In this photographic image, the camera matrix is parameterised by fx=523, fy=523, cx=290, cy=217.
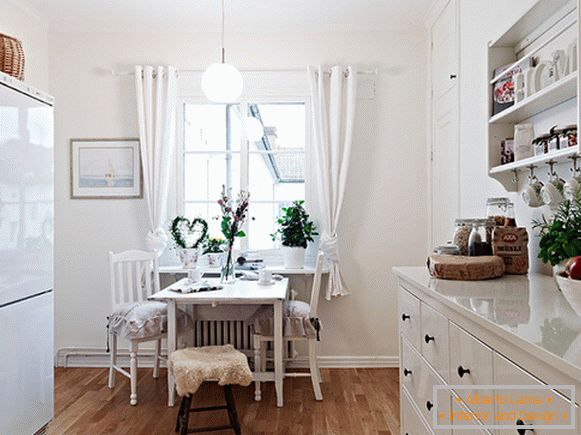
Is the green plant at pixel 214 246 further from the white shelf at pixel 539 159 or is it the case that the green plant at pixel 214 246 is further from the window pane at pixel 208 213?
the white shelf at pixel 539 159

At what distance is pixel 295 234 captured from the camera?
163 inches

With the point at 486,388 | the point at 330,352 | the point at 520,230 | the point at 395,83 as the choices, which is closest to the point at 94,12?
the point at 395,83

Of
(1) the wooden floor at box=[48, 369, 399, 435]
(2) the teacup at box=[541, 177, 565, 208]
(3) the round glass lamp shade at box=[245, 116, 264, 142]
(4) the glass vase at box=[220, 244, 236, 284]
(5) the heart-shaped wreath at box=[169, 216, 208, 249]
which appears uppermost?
(3) the round glass lamp shade at box=[245, 116, 264, 142]

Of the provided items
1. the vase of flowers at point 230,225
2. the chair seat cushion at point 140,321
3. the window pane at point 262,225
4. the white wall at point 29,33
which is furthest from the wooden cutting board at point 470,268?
the white wall at point 29,33

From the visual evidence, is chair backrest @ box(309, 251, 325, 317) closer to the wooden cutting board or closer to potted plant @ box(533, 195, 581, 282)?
the wooden cutting board

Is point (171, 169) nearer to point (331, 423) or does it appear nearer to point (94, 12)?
point (94, 12)

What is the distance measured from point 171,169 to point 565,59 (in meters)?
3.27

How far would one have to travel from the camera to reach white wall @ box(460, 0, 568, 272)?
108 inches

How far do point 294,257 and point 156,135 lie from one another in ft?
4.86

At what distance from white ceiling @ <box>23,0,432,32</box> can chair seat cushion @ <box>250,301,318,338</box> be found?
88.4 inches

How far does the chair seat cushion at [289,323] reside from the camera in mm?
3479

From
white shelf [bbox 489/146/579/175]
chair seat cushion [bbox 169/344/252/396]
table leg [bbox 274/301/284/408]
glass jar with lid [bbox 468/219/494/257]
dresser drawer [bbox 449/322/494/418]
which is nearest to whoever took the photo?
dresser drawer [bbox 449/322/494/418]

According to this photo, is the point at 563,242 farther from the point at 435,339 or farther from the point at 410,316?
the point at 410,316

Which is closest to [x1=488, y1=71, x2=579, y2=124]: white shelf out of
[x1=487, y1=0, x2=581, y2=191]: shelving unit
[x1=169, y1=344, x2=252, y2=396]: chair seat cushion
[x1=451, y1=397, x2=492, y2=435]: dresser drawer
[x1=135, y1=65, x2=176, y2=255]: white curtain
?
[x1=487, y1=0, x2=581, y2=191]: shelving unit
